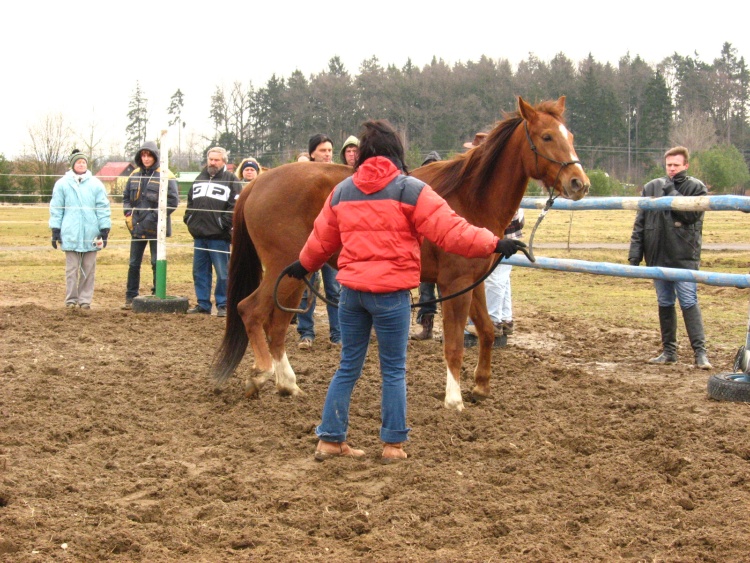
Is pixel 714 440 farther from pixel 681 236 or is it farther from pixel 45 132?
pixel 45 132

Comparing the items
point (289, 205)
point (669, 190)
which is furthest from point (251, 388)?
point (669, 190)

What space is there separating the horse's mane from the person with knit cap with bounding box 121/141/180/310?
5470mm

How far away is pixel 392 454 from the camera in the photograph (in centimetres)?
435

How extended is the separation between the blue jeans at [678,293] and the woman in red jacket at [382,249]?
377cm

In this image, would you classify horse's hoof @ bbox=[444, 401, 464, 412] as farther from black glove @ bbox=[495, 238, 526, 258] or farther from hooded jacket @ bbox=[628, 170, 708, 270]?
hooded jacket @ bbox=[628, 170, 708, 270]

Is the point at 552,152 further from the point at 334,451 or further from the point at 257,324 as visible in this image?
the point at 334,451

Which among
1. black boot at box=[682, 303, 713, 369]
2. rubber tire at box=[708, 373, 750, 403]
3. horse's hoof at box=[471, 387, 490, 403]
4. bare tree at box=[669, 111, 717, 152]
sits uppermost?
bare tree at box=[669, 111, 717, 152]

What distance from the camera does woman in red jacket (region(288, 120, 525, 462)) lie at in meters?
4.11

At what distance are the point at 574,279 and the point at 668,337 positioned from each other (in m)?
7.02

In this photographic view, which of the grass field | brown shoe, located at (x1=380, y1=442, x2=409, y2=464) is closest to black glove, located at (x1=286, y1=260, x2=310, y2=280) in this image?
brown shoe, located at (x1=380, y1=442, x2=409, y2=464)

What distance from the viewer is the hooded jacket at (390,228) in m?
4.08

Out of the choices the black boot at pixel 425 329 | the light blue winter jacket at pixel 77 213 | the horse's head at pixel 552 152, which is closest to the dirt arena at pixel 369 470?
the black boot at pixel 425 329

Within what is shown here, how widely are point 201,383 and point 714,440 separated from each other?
3822 mm

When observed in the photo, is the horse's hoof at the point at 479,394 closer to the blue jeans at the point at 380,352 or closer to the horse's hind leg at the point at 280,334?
the horse's hind leg at the point at 280,334
